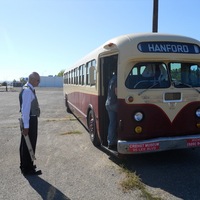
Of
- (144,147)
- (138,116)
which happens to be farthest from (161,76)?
(144,147)

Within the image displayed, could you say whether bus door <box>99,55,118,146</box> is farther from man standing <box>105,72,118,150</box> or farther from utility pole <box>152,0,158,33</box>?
utility pole <box>152,0,158,33</box>

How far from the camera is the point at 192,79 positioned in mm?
7098

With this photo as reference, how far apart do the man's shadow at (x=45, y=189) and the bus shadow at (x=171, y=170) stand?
159cm

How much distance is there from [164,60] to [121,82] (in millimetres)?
1067

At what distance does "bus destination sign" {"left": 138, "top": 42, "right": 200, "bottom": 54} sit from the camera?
21.3 ft

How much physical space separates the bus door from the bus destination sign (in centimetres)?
120

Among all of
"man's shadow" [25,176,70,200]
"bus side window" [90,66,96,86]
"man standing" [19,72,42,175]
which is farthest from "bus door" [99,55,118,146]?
"man's shadow" [25,176,70,200]

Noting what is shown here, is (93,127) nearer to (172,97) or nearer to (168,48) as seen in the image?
(172,97)

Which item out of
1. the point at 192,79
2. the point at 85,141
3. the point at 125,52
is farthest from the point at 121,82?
the point at 85,141

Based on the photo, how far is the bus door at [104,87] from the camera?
7.58m

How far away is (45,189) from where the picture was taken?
5457mm

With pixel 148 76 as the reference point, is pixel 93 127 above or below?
below

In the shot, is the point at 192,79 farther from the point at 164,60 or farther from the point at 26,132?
the point at 26,132

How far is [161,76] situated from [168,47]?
2.07ft
